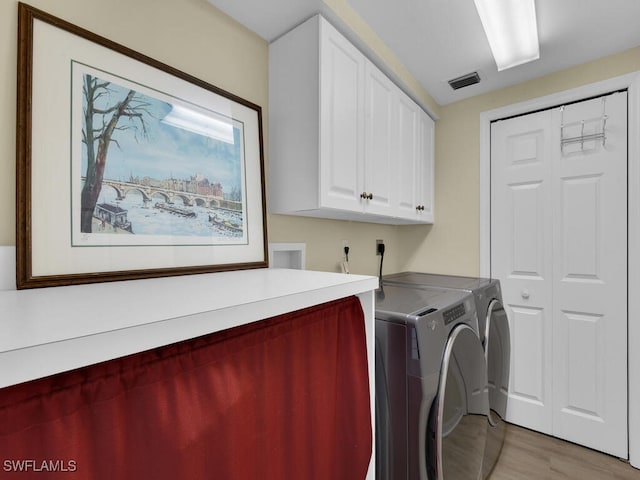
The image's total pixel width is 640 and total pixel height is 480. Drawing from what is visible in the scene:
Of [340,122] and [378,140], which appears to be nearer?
[340,122]

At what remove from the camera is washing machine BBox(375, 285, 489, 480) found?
3.35ft

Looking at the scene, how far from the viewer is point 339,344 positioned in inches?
36.4

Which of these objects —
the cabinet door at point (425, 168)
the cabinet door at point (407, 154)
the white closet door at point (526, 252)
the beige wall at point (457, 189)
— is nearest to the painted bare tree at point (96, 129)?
the cabinet door at point (407, 154)

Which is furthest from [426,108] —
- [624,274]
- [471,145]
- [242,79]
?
[624,274]

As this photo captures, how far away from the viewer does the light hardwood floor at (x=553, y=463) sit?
5.53 feet

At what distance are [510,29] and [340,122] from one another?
1.03 meters

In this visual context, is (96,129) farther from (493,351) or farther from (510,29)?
(493,351)

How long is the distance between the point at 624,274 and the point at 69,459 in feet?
8.68

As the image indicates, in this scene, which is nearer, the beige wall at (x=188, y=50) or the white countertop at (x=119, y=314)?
the white countertop at (x=119, y=314)

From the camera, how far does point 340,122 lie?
136cm

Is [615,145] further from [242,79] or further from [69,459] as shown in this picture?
[69,459]

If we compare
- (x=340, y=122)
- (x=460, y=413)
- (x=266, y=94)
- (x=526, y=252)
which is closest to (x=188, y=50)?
(x=266, y=94)

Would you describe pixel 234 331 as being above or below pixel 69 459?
above

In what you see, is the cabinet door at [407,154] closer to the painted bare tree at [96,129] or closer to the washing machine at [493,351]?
the washing machine at [493,351]
